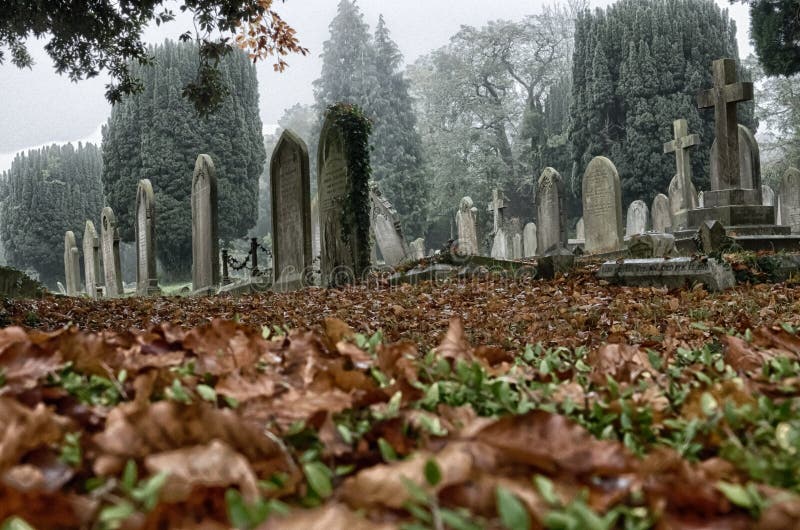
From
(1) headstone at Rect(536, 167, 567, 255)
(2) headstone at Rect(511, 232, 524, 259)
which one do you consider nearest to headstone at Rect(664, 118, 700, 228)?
(1) headstone at Rect(536, 167, 567, 255)

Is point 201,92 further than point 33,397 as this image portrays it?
Yes

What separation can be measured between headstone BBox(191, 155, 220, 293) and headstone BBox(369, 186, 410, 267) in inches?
176

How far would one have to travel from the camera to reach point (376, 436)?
1048mm

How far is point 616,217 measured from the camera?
1573cm

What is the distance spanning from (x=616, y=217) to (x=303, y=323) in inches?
472

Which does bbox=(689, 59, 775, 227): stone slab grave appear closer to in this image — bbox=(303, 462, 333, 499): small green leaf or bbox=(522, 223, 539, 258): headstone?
bbox=(303, 462, 333, 499): small green leaf

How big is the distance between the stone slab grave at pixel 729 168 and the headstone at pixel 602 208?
390cm

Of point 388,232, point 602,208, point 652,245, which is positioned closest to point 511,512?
point 652,245

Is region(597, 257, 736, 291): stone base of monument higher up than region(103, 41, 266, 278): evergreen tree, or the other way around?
region(103, 41, 266, 278): evergreen tree

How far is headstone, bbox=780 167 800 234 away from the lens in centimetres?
2030

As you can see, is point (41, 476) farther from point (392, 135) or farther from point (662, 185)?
point (392, 135)

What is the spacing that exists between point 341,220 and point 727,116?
23.6ft

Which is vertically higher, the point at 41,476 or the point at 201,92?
the point at 201,92

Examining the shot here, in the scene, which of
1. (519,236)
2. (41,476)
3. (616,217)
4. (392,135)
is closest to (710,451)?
(41,476)
